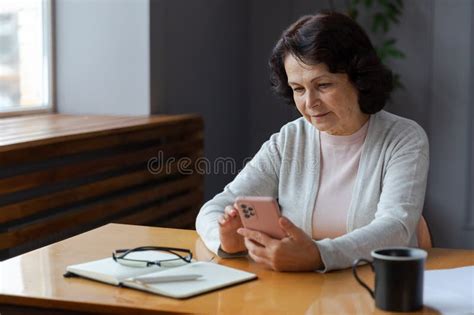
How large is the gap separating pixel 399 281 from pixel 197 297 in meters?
0.39

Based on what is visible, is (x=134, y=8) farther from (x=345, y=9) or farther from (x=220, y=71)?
(x=345, y=9)

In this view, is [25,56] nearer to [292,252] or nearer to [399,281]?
[292,252]

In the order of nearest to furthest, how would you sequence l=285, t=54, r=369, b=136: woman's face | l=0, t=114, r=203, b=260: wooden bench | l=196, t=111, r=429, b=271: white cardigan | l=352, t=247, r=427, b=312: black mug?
l=352, t=247, r=427, b=312: black mug → l=196, t=111, r=429, b=271: white cardigan → l=285, t=54, r=369, b=136: woman's face → l=0, t=114, r=203, b=260: wooden bench

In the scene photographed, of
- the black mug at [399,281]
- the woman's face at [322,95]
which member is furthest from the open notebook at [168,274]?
the woman's face at [322,95]

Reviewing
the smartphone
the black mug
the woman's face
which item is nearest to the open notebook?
the smartphone

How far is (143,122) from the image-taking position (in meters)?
3.57

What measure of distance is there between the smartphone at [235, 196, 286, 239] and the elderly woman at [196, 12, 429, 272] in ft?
0.31

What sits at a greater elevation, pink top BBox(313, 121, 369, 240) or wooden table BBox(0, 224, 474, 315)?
pink top BBox(313, 121, 369, 240)

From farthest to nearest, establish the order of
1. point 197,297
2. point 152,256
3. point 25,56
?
1. point 25,56
2. point 152,256
3. point 197,297

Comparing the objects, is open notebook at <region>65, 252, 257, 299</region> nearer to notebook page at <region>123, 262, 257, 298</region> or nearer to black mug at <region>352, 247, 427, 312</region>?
notebook page at <region>123, 262, 257, 298</region>

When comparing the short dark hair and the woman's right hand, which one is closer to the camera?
the woman's right hand

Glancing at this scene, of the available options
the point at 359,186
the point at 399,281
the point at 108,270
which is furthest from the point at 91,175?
the point at 399,281

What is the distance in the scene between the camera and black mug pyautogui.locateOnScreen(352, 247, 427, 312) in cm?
154

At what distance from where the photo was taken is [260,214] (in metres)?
1.85
